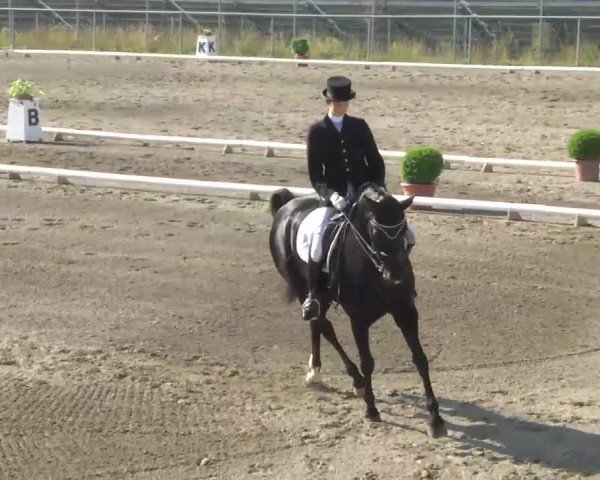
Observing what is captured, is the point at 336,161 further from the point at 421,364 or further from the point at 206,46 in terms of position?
the point at 206,46

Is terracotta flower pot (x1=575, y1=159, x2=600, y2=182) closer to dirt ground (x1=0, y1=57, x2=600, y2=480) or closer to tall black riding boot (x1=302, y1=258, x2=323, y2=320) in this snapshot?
dirt ground (x1=0, y1=57, x2=600, y2=480)

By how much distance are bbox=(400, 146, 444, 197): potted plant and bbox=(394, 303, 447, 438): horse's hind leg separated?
321 inches

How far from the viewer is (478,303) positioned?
12023 mm

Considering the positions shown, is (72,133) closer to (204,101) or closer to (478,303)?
(204,101)

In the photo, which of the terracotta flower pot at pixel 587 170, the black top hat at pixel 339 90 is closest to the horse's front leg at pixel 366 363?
the black top hat at pixel 339 90

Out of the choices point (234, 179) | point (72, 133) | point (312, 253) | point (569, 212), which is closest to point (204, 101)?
point (72, 133)

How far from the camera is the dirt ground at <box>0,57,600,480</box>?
27.1 ft

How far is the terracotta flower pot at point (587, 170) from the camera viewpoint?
18.9 metres

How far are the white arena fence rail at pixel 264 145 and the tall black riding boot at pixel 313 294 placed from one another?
31.9ft

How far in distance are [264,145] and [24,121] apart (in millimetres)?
4538

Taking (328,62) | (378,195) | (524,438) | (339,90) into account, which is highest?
(328,62)

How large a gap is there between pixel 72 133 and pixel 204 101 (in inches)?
221

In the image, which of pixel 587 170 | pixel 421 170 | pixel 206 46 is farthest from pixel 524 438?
pixel 206 46

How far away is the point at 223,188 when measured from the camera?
1769 cm
